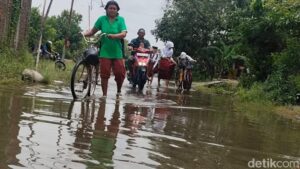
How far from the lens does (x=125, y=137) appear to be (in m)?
5.24

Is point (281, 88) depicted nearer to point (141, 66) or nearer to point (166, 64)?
point (141, 66)

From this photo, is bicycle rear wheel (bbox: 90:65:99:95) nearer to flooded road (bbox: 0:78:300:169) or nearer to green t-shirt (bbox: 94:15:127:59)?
green t-shirt (bbox: 94:15:127:59)

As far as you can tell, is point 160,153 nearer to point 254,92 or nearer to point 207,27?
point 254,92

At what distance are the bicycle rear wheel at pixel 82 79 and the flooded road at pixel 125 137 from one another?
84 centimetres

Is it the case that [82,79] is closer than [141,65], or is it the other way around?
[82,79]

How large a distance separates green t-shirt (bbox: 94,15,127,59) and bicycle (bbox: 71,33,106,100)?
14cm

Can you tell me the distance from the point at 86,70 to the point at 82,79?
226 millimetres

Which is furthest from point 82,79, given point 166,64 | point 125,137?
point 166,64

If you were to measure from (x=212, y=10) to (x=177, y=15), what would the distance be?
2728mm

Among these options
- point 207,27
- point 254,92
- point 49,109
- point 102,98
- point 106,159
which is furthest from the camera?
point 207,27

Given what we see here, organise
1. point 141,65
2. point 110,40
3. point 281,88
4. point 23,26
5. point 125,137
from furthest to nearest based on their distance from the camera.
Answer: point 23,26, point 281,88, point 141,65, point 110,40, point 125,137

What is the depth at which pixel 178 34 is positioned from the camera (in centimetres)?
3978

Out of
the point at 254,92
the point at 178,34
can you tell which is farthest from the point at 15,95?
the point at 178,34

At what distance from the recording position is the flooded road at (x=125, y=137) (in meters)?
4.08
